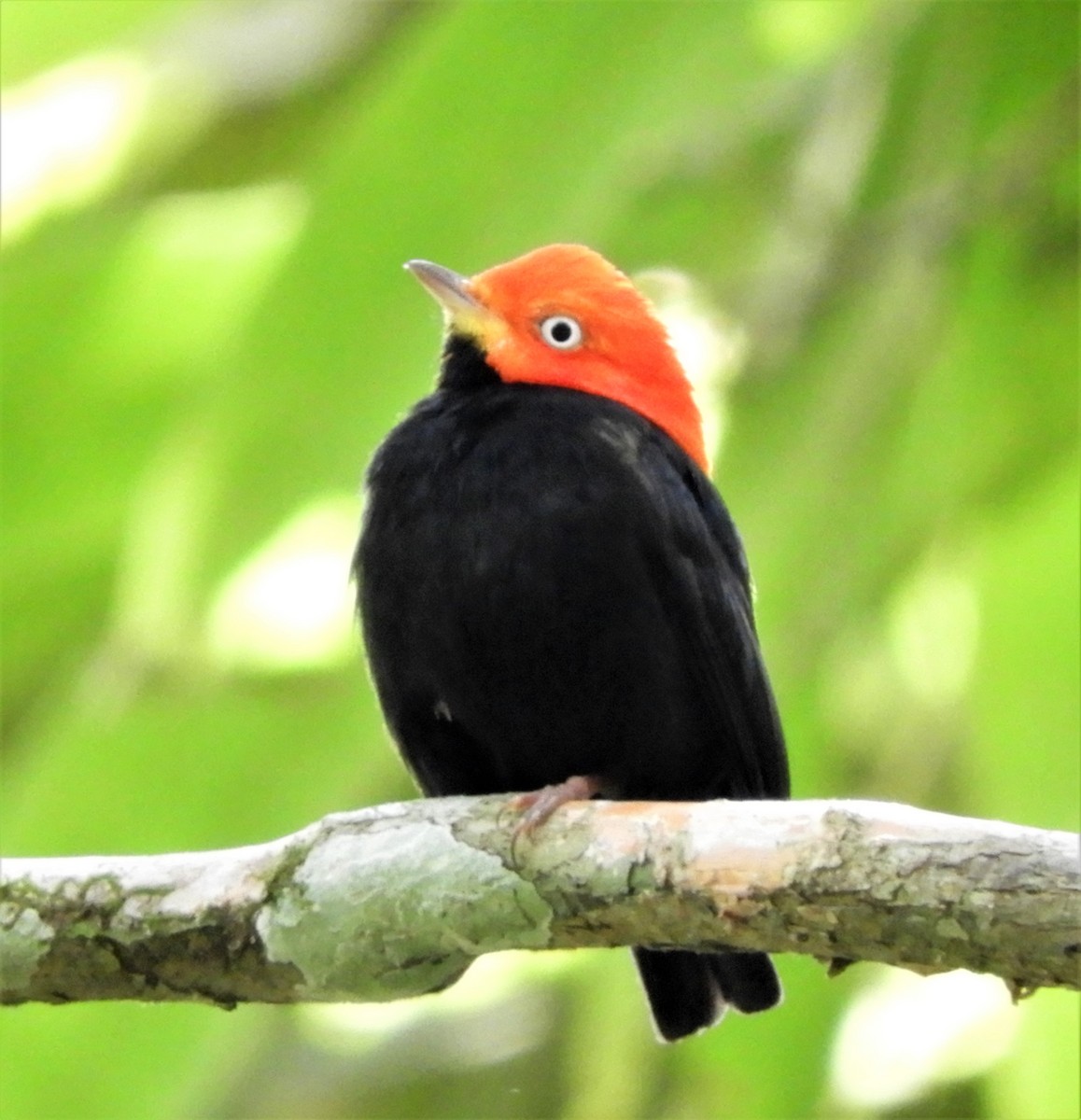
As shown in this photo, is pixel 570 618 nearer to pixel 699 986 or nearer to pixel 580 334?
pixel 699 986

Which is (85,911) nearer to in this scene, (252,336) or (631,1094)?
(252,336)

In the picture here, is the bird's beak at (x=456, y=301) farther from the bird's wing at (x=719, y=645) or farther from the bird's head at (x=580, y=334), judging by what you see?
the bird's wing at (x=719, y=645)

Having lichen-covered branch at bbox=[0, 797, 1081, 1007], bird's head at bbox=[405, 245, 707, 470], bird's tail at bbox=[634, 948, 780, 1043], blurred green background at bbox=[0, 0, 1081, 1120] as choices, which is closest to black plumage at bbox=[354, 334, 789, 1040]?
bird's tail at bbox=[634, 948, 780, 1043]

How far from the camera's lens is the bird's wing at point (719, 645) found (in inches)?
156

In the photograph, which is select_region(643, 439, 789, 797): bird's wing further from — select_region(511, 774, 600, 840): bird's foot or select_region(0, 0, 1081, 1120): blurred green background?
select_region(511, 774, 600, 840): bird's foot

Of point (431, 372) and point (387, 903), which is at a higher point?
point (431, 372)

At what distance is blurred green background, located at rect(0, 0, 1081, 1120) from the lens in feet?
10.5

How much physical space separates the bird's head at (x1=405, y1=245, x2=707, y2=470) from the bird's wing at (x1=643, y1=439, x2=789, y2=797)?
0.40 metres

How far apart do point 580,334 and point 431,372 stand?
3.50 ft

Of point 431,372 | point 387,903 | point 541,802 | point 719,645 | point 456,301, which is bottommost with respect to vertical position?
point 387,903

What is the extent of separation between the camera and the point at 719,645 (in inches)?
157

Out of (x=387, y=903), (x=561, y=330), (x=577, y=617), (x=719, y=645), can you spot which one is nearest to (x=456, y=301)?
(x=561, y=330)

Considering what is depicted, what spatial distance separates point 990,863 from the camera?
8.69ft

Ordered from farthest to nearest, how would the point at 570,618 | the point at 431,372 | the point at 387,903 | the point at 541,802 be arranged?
the point at 570,618
the point at 431,372
the point at 541,802
the point at 387,903
